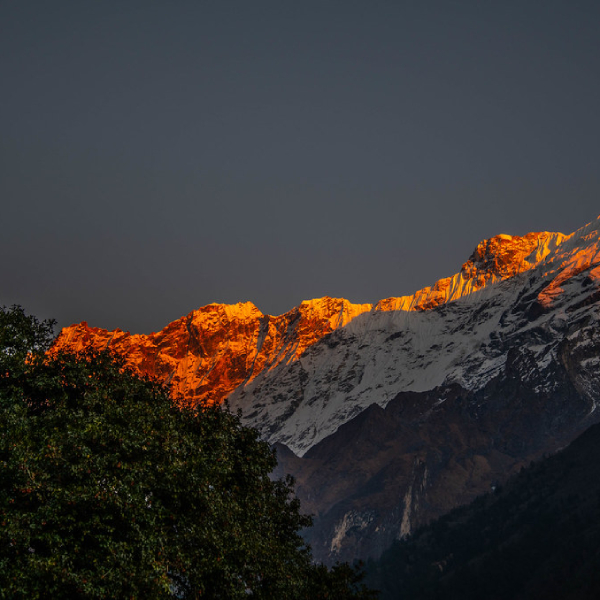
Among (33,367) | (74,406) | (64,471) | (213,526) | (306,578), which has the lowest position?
(306,578)

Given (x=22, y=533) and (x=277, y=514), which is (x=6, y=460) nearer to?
(x=22, y=533)

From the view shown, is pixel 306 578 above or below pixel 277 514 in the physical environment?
below

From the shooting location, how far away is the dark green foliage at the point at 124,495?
33438mm

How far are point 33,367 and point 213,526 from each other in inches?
574

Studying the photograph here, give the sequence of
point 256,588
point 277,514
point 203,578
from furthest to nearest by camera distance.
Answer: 1. point 277,514
2. point 256,588
3. point 203,578

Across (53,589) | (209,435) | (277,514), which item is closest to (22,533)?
(53,589)

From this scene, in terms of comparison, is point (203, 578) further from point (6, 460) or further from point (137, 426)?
point (6, 460)

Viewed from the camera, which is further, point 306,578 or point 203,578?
point 306,578

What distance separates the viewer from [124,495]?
35562 millimetres

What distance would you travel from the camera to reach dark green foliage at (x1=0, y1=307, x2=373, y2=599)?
33438 mm

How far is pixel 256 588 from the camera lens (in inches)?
1673

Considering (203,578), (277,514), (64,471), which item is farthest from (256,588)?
(64,471)

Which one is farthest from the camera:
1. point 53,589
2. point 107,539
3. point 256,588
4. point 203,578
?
point 256,588

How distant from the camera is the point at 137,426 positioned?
1613 inches
